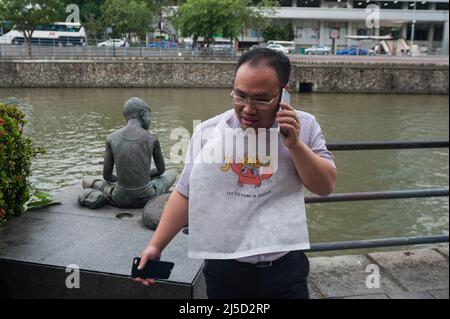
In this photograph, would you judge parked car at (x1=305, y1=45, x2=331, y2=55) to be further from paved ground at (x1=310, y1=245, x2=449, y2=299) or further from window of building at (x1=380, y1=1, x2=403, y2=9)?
paved ground at (x1=310, y1=245, x2=449, y2=299)

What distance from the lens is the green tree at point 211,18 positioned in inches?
1224

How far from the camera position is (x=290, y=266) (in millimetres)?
1603

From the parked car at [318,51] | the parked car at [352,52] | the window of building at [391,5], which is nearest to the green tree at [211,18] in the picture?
the parked car at [318,51]

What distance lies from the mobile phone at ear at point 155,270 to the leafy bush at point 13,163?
1603 millimetres

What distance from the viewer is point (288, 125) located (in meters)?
1.42

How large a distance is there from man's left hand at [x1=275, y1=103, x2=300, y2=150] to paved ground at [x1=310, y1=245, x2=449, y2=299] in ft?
5.41

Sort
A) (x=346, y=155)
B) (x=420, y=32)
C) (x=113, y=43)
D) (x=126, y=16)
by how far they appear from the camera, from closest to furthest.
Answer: (x=346, y=155) < (x=113, y=43) < (x=126, y=16) < (x=420, y=32)

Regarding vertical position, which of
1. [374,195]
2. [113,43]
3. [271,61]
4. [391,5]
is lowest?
[374,195]

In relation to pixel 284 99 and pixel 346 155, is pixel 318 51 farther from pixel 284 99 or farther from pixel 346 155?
pixel 284 99

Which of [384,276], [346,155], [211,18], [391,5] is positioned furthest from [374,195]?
[391,5]

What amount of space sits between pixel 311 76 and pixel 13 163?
24464 millimetres

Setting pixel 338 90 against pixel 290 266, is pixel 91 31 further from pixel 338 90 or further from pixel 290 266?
pixel 290 266

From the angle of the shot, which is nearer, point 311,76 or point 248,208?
point 248,208
